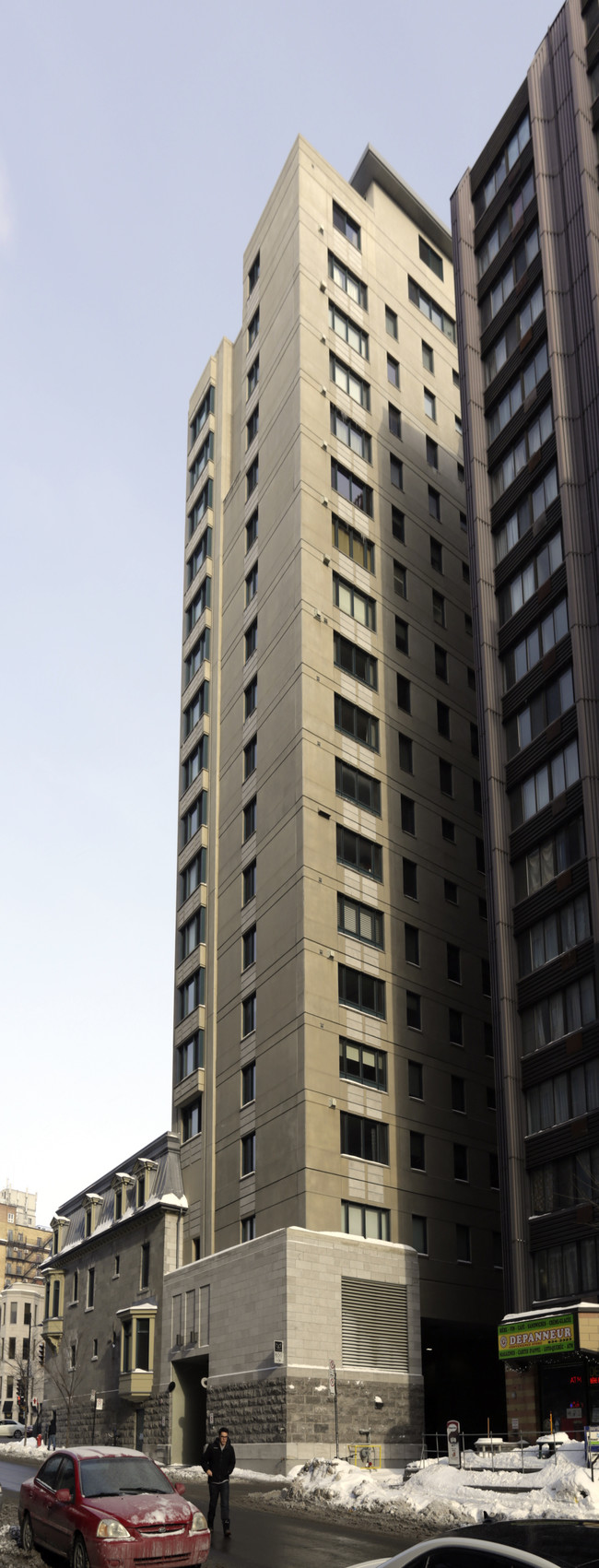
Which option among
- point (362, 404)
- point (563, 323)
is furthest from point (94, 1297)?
point (563, 323)

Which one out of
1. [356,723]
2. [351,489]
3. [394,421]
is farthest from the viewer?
[394,421]

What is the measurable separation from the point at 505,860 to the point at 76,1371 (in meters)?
40.1

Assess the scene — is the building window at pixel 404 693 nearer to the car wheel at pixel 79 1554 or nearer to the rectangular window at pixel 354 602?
the rectangular window at pixel 354 602

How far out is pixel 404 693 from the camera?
200ft

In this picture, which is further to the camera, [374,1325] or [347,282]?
[347,282]

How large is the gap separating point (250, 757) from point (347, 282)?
25.3 m

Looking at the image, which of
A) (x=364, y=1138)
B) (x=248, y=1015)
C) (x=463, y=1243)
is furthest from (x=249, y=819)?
(x=463, y=1243)

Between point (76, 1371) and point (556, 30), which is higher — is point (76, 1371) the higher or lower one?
the lower one

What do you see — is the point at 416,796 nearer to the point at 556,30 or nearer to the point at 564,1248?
the point at 564,1248

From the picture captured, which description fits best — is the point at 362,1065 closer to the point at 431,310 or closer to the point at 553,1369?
the point at 553,1369

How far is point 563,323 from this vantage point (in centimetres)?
5025

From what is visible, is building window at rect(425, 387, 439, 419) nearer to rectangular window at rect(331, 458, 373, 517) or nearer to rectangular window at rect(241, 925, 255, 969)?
rectangular window at rect(331, 458, 373, 517)

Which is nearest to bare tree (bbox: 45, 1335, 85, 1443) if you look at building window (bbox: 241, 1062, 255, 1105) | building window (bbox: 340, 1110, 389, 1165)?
building window (bbox: 241, 1062, 255, 1105)

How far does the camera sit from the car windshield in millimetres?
17219
